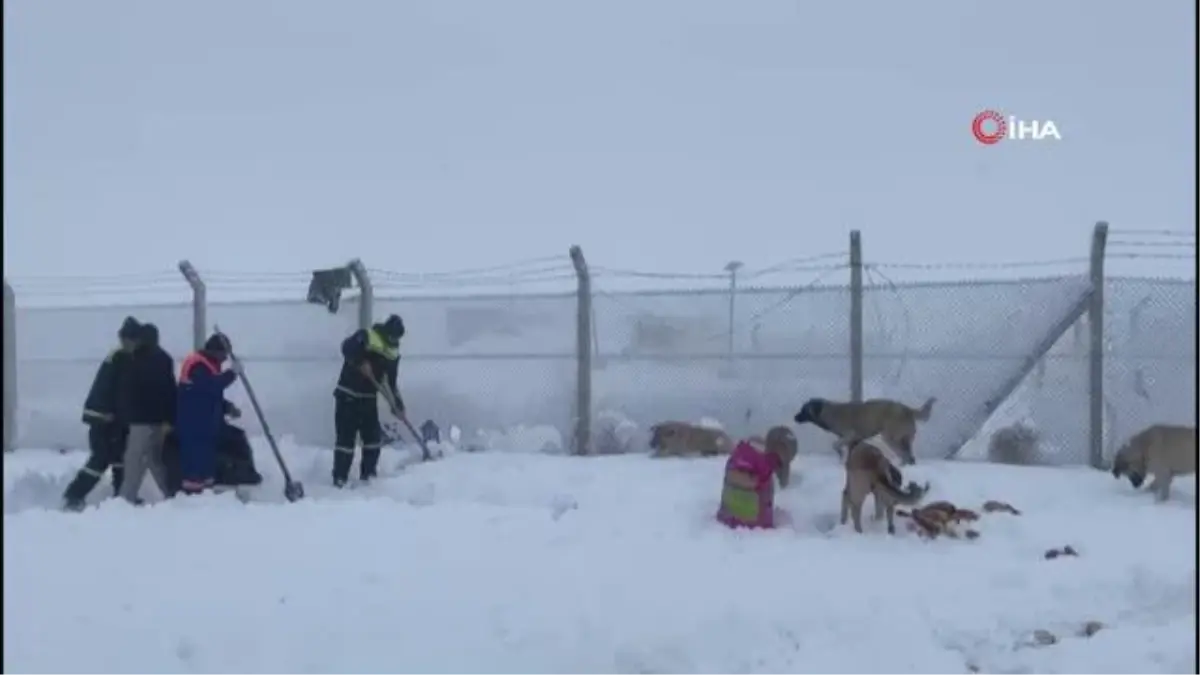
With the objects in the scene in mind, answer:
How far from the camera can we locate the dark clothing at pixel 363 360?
11.3m

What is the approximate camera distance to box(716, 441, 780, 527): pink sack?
8.84 metres

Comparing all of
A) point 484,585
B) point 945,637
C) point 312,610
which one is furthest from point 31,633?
point 945,637

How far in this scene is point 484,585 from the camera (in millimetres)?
6812

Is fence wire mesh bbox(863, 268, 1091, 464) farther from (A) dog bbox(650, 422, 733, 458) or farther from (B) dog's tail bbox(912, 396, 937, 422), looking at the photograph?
(A) dog bbox(650, 422, 733, 458)

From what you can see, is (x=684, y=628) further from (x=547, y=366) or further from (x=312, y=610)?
(x=547, y=366)

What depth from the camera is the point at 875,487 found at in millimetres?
8680

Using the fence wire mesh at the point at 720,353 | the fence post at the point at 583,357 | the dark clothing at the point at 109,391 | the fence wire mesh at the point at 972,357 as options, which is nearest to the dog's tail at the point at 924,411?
the fence wire mesh at the point at 972,357

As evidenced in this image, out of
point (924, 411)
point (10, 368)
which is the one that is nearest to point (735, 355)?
point (924, 411)

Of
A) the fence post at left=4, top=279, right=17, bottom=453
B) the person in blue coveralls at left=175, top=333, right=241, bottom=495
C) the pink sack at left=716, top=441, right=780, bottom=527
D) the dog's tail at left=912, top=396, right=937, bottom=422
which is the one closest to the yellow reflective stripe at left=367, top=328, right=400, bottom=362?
the person in blue coveralls at left=175, top=333, right=241, bottom=495

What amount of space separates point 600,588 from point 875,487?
2553 mm

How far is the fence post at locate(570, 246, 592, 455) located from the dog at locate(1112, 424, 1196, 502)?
194 inches

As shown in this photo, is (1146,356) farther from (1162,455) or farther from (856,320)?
(856,320)

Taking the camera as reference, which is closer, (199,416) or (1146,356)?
(199,416)

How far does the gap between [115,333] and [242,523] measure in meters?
7.81
